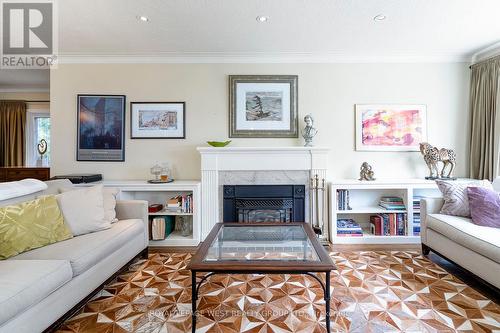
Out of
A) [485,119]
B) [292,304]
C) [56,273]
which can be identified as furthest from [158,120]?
[485,119]

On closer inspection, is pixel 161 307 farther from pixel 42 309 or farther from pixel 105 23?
pixel 105 23

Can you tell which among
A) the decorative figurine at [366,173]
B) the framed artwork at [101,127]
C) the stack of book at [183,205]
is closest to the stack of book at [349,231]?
the decorative figurine at [366,173]

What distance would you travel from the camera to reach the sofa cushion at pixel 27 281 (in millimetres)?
1244

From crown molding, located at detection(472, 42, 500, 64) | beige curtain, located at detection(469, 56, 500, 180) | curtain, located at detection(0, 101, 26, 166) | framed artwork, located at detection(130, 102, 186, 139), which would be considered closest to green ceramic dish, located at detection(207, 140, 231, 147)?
framed artwork, located at detection(130, 102, 186, 139)

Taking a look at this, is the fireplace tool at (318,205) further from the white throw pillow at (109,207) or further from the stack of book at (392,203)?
the white throw pillow at (109,207)

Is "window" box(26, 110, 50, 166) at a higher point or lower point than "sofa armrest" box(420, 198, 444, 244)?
higher

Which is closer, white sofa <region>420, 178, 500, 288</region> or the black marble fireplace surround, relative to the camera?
white sofa <region>420, 178, 500, 288</region>

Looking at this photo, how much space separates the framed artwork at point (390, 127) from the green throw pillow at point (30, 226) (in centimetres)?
343

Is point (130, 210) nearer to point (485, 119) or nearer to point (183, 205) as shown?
point (183, 205)

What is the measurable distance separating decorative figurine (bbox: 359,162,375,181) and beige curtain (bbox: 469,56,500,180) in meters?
1.39

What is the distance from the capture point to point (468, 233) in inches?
83.9

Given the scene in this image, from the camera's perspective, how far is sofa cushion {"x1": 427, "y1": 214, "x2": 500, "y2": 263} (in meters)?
1.90

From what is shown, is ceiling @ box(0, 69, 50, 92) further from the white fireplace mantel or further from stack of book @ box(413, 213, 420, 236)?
stack of book @ box(413, 213, 420, 236)

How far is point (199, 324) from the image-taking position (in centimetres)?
171
